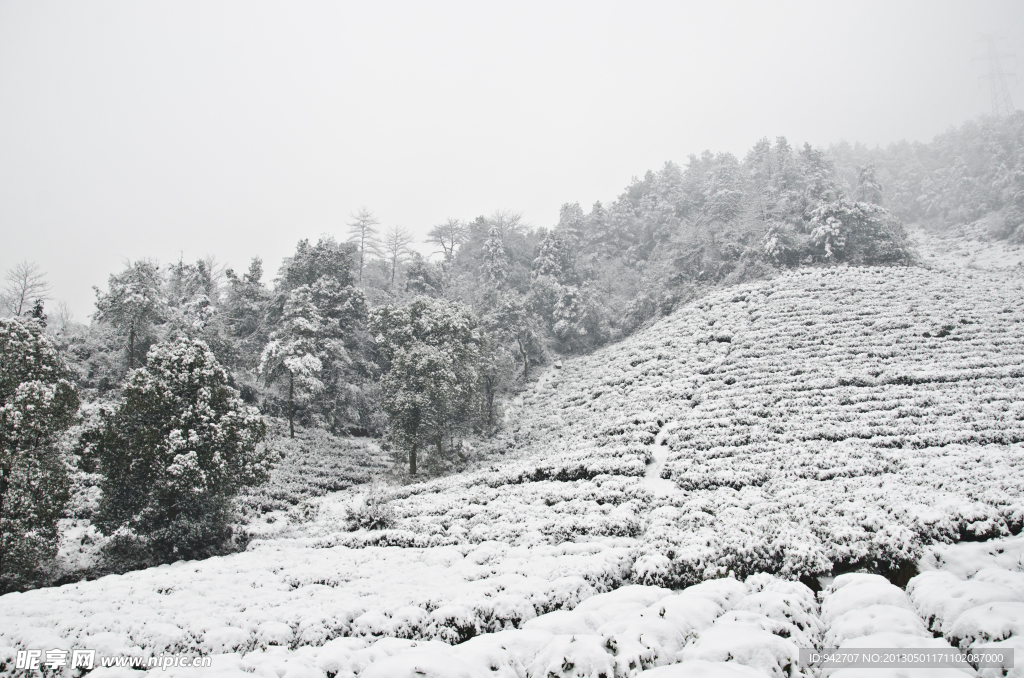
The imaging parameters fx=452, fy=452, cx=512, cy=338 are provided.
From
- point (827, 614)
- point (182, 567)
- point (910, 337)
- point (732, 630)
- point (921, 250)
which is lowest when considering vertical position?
point (182, 567)

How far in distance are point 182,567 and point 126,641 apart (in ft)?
23.9

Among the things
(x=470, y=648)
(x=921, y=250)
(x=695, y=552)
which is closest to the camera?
(x=470, y=648)

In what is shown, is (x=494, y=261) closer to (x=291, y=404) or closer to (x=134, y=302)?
(x=291, y=404)

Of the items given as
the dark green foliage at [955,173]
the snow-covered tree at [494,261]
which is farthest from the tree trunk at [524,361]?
the dark green foliage at [955,173]

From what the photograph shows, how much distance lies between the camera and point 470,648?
19.3ft

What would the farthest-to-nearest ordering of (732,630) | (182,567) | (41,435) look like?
Result: (41,435)
(182,567)
(732,630)

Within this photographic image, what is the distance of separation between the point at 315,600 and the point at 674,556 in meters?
7.25

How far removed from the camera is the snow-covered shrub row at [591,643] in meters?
4.97

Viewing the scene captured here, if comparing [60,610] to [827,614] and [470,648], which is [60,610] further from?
[827,614]

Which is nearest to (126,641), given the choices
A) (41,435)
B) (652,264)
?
(41,435)

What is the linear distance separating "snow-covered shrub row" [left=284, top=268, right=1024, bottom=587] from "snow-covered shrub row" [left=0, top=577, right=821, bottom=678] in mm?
2037

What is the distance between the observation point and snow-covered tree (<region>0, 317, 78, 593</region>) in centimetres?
1328

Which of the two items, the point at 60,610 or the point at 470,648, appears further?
the point at 60,610
